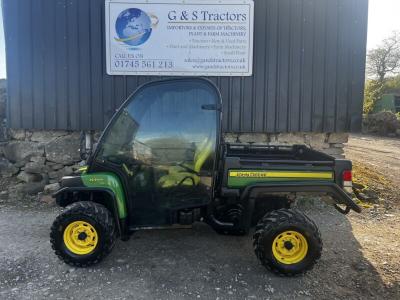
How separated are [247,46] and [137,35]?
1743mm

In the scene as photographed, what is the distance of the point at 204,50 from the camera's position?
557cm

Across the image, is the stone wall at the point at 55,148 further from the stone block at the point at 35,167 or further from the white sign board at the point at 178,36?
the white sign board at the point at 178,36

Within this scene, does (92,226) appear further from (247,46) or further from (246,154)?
(247,46)

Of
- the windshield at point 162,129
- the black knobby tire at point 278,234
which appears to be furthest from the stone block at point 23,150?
the black knobby tire at point 278,234

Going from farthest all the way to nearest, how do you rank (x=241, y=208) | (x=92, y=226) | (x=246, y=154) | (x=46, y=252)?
(x=246, y=154) → (x=46, y=252) → (x=241, y=208) → (x=92, y=226)

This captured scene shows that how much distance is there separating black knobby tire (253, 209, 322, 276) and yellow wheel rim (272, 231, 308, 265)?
0.03 metres

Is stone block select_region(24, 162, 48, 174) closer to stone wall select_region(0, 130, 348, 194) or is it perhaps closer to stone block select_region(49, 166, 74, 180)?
stone wall select_region(0, 130, 348, 194)

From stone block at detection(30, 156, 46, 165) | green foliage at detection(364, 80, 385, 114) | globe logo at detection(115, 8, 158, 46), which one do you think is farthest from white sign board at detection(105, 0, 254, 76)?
green foliage at detection(364, 80, 385, 114)

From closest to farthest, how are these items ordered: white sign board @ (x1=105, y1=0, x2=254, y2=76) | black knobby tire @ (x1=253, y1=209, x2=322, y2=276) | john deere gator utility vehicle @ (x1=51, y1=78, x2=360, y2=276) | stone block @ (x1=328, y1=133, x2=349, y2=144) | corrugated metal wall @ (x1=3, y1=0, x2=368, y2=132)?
black knobby tire @ (x1=253, y1=209, x2=322, y2=276), john deere gator utility vehicle @ (x1=51, y1=78, x2=360, y2=276), white sign board @ (x1=105, y1=0, x2=254, y2=76), corrugated metal wall @ (x1=3, y1=0, x2=368, y2=132), stone block @ (x1=328, y1=133, x2=349, y2=144)

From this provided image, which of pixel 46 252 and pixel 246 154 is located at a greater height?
pixel 246 154

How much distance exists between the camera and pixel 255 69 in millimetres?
5711

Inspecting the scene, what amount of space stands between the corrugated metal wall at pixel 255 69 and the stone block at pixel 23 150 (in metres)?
0.41

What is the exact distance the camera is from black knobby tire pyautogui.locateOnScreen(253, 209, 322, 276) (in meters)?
3.23

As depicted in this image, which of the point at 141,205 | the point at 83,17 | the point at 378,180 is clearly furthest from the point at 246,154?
the point at 378,180
